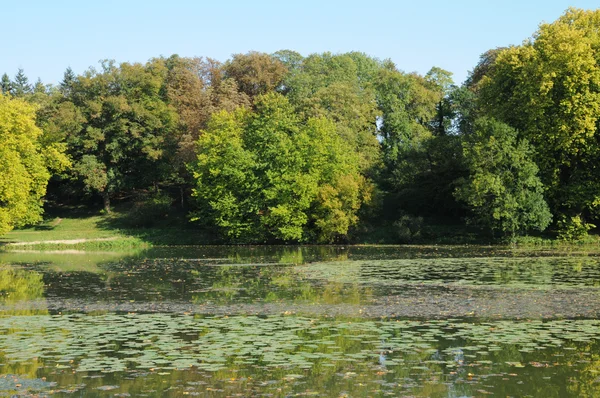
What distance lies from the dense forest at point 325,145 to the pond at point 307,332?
21173 millimetres

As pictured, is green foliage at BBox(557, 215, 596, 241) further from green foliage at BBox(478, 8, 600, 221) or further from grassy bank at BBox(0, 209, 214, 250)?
grassy bank at BBox(0, 209, 214, 250)

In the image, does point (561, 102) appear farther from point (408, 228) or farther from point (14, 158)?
point (14, 158)

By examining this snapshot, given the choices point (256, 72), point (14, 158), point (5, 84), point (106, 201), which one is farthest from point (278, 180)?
point (5, 84)

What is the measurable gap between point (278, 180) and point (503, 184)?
716 inches

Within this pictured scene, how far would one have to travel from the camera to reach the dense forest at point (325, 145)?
53.0m

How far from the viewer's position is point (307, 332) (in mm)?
17344

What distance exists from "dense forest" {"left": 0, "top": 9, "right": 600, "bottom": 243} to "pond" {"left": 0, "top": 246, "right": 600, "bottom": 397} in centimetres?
2117

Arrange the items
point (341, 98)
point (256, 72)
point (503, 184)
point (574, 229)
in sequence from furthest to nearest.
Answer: point (256, 72)
point (341, 98)
point (503, 184)
point (574, 229)

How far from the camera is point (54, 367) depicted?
45.4ft

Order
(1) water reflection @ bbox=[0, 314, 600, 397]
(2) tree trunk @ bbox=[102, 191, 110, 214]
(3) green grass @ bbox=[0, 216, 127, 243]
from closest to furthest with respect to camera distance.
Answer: (1) water reflection @ bbox=[0, 314, 600, 397]
(3) green grass @ bbox=[0, 216, 127, 243]
(2) tree trunk @ bbox=[102, 191, 110, 214]

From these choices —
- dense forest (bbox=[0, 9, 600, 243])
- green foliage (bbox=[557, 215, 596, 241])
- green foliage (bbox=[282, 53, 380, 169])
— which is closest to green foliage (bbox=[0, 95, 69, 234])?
dense forest (bbox=[0, 9, 600, 243])

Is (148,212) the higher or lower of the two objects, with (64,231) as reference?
higher

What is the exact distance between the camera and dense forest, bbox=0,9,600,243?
53.0 meters

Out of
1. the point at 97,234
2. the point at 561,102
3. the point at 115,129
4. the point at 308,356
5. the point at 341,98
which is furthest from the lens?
the point at 115,129
